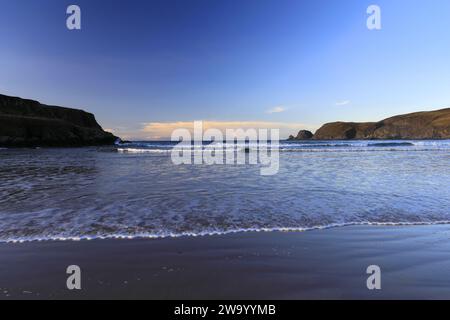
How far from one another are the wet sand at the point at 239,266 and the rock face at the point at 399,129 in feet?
528

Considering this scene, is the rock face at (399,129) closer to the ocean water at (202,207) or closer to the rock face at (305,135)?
the rock face at (305,135)

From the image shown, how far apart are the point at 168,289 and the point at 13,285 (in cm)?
162

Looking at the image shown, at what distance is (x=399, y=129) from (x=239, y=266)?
182903mm

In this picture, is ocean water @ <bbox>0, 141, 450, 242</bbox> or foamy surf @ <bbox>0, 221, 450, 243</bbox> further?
ocean water @ <bbox>0, 141, 450, 242</bbox>

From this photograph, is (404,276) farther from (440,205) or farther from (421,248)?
(440,205)

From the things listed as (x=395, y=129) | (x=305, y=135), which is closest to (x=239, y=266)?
(x=395, y=129)

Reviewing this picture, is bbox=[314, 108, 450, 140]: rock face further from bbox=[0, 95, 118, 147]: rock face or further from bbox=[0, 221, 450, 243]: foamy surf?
bbox=[0, 221, 450, 243]: foamy surf

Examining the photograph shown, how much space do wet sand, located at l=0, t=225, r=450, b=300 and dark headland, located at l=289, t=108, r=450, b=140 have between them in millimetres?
160499

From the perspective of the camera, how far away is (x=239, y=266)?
3594 millimetres

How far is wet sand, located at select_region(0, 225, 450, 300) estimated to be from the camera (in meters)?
2.96

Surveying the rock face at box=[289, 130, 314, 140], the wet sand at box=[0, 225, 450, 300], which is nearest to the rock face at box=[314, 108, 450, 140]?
the rock face at box=[289, 130, 314, 140]

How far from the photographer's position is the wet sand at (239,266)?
2961 mm

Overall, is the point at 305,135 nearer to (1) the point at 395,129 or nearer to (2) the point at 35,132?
(1) the point at 395,129

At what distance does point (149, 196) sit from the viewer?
26.3 feet
